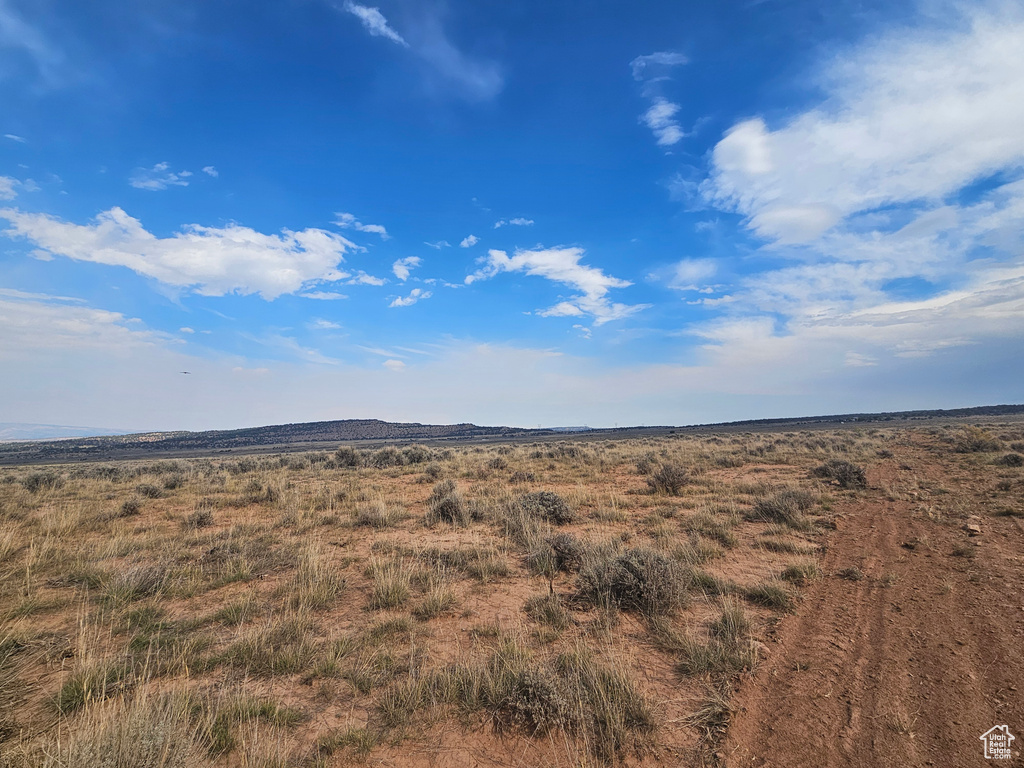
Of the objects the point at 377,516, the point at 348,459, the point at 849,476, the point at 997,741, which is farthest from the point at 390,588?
the point at 348,459

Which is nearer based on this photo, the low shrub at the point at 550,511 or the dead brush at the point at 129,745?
the dead brush at the point at 129,745

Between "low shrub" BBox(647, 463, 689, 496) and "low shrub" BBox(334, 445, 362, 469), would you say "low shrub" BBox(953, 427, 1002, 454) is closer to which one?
"low shrub" BBox(647, 463, 689, 496)

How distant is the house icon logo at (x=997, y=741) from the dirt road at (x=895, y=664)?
0.04 metres

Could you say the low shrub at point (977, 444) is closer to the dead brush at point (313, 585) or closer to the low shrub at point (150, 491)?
the dead brush at point (313, 585)

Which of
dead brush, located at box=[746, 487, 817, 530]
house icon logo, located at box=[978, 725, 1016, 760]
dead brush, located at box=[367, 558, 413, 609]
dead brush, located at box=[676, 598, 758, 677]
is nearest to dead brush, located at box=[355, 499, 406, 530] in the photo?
dead brush, located at box=[367, 558, 413, 609]

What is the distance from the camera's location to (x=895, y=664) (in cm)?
424

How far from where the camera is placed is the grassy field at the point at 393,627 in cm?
343

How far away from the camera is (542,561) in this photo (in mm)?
7648

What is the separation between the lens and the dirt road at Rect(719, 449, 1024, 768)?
326 centimetres

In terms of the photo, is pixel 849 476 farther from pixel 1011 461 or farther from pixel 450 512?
pixel 450 512

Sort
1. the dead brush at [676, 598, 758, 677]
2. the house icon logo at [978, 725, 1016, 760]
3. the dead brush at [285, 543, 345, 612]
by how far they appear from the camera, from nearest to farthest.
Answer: the house icon logo at [978, 725, 1016, 760]
the dead brush at [676, 598, 758, 677]
the dead brush at [285, 543, 345, 612]

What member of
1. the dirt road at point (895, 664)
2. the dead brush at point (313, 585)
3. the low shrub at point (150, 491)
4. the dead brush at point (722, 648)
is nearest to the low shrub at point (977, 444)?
the dirt road at point (895, 664)

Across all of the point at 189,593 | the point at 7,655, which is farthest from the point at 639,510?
the point at 7,655

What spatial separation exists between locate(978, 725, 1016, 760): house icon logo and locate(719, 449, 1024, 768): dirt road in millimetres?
39
